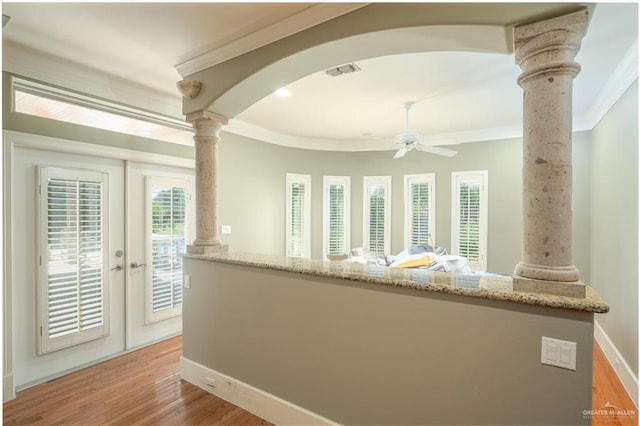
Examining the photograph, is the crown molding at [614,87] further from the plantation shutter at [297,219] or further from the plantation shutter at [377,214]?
the plantation shutter at [297,219]

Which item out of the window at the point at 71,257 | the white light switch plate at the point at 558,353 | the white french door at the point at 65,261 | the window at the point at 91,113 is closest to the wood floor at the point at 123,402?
the white french door at the point at 65,261

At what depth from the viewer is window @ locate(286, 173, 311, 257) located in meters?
5.81

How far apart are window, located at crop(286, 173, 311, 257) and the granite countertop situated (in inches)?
128

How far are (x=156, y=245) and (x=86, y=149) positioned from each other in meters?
1.24

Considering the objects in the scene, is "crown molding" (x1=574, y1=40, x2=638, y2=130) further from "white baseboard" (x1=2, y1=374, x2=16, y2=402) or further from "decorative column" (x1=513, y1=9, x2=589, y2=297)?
"white baseboard" (x1=2, y1=374, x2=16, y2=402)

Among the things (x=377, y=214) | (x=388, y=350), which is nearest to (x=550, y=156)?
(x=388, y=350)

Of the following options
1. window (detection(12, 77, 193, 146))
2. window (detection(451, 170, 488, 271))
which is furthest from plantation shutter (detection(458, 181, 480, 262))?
window (detection(12, 77, 193, 146))

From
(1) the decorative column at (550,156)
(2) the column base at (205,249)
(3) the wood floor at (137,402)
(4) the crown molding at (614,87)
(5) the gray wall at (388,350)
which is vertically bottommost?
(3) the wood floor at (137,402)

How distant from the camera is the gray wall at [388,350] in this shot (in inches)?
56.4

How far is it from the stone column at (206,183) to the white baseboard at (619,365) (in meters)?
3.74

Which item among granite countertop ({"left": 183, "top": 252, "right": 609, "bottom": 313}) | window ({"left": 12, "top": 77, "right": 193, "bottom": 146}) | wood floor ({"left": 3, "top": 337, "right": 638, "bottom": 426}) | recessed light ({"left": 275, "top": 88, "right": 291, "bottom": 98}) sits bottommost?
wood floor ({"left": 3, "top": 337, "right": 638, "bottom": 426})

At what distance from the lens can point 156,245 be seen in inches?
146

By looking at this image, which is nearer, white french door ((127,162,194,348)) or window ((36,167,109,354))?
window ((36,167,109,354))

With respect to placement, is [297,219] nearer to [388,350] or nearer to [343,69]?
[343,69]
